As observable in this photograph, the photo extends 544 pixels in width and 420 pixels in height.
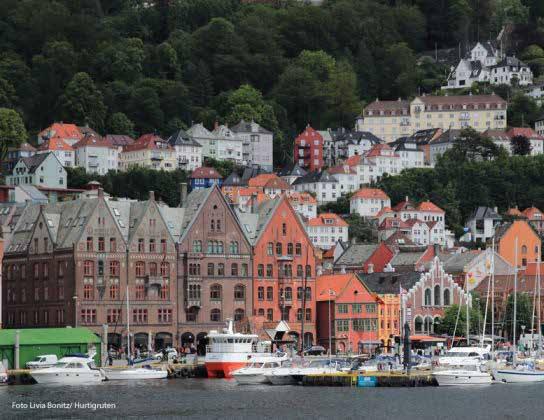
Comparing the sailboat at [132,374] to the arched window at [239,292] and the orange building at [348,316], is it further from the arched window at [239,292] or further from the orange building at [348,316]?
the orange building at [348,316]

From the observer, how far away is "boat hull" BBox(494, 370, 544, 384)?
116312 mm

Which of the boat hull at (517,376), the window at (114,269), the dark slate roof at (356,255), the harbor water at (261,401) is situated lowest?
the harbor water at (261,401)

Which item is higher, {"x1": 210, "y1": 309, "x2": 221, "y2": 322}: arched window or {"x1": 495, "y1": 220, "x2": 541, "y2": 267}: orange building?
{"x1": 495, "y1": 220, "x2": 541, "y2": 267}: orange building

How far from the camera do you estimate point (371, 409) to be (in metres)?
99.2

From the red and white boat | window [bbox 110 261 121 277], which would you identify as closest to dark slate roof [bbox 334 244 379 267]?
window [bbox 110 261 121 277]

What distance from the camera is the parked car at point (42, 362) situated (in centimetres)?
11544

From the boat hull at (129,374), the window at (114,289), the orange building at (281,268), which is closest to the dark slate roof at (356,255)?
the orange building at (281,268)

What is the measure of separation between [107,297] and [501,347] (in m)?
32.5

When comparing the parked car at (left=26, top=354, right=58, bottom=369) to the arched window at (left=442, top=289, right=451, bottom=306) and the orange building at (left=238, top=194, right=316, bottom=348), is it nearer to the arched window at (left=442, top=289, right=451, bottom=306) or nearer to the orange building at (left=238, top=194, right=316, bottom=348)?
the orange building at (left=238, top=194, right=316, bottom=348)

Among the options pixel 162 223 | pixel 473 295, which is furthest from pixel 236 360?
pixel 473 295

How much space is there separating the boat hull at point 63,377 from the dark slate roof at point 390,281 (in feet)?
135

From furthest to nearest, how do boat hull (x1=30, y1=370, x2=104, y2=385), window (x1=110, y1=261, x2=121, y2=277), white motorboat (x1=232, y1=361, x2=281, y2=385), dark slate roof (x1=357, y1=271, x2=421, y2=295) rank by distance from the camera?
dark slate roof (x1=357, y1=271, x2=421, y2=295) → window (x1=110, y1=261, x2=121, y2=277) → white motorboat (x1=232, y1=361, x2=281, y2=385) → boat hull (x1=30, y1=370, x2=104, y2=385)

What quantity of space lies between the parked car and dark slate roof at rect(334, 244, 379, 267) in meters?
58.8

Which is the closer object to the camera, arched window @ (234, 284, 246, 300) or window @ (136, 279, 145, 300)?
window @ (136, 279, 145, 300)
